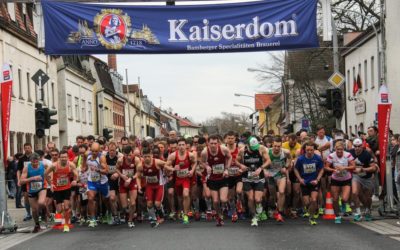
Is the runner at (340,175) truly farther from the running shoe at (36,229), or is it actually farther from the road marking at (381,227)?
the running shoe at (36,229)

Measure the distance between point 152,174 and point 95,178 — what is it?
1.32 meters

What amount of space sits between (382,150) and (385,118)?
73 cm

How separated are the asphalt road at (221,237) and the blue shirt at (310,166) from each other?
0.99 metres

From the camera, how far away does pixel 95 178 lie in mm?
15516

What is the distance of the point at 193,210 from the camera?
1777 centimetres

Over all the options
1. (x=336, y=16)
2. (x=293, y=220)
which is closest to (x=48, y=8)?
(x=293, y=220)

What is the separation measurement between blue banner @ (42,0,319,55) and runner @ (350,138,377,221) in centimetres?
284

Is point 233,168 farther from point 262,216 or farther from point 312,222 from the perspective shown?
point 312,222

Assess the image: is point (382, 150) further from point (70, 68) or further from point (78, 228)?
point (70, 68)

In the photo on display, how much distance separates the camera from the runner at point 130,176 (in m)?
15.3

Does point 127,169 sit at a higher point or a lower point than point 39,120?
lower

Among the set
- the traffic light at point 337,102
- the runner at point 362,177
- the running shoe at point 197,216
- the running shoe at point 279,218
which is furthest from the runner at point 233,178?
the traffic light at point 337,102

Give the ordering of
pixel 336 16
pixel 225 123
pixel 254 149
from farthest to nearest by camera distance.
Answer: pixel 225 123, pixel 336 16, pixel 254 149

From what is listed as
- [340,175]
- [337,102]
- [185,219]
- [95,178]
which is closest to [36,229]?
[95,178]
